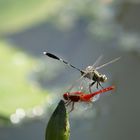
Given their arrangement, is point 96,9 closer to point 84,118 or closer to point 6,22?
point 6,22

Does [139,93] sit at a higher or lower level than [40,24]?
lower

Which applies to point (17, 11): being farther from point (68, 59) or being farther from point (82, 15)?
point (82, 15)

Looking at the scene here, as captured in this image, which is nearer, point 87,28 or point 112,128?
point 112,128

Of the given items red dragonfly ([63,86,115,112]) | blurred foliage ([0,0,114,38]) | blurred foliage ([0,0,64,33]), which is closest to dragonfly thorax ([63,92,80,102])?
red dragonfly ([63,86,115,112])

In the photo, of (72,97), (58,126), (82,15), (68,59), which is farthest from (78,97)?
(82,15)

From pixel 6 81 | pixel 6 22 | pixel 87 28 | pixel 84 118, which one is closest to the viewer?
pixel 6 81

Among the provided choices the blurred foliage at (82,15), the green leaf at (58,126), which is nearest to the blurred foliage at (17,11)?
the blurred foliage at (82,15)

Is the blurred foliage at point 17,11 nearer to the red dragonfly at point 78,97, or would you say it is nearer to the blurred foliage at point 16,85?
the blurred foliage at point 16,85

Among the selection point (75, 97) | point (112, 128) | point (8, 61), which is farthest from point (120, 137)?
point (75, 97)
